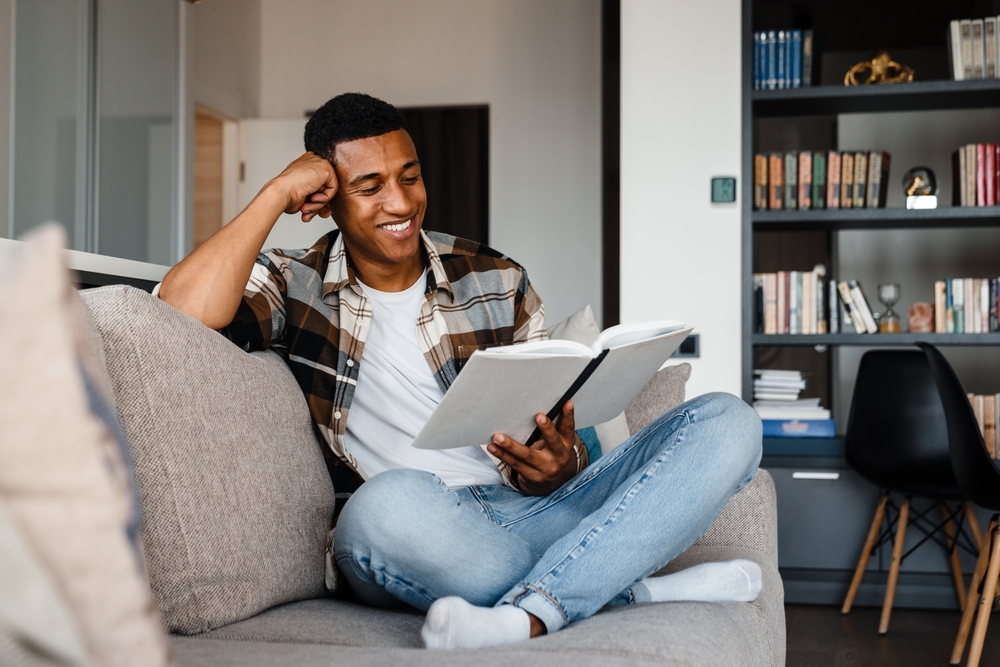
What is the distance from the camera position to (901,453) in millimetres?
2721

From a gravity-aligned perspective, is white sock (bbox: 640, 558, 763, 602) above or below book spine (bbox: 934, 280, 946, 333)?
below

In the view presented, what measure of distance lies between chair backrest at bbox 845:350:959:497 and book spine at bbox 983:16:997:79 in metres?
1.03

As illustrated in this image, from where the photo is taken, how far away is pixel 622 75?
314 cm

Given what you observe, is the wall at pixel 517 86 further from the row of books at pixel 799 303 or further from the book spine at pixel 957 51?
the book spine at pixel 957 51

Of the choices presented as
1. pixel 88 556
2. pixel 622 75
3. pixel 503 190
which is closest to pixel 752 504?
pixel 88 556

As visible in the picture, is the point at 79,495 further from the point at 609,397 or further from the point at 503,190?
the point at 503,190

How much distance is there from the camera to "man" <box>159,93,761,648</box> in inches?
45.3

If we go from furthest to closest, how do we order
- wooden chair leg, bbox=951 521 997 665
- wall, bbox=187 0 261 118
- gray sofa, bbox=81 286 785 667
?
wall, bbox=187 0 261 118 → wooden chair leg, bbox=951 521 997 665 → gray sofa, bbox=81 286 785 667

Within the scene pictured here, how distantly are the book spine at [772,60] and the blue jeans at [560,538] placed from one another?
7.04 ft

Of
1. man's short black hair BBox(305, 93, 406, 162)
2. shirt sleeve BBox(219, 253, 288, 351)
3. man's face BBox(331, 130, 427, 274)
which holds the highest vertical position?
man's short black hair BBox(305, 93, 406, 162)

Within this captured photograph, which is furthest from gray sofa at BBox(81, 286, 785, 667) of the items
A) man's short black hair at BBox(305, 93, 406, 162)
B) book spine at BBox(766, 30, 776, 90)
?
book spine at BBox(766, 30, 776, 90)

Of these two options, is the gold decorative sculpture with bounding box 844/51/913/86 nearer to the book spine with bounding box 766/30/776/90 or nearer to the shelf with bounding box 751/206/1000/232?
the book spine with bounding box 766/30/776/90

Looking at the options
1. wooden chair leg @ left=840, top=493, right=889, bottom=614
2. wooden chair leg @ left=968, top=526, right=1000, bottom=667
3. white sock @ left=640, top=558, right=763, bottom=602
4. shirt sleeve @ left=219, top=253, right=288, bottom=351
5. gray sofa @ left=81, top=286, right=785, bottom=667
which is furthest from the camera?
wooden chair leg @ left=840, top=493, right=889, bottom=614

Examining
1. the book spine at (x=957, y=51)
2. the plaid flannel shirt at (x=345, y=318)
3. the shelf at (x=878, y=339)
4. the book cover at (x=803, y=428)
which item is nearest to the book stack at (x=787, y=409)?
the book cover at (x=803, y=428)
